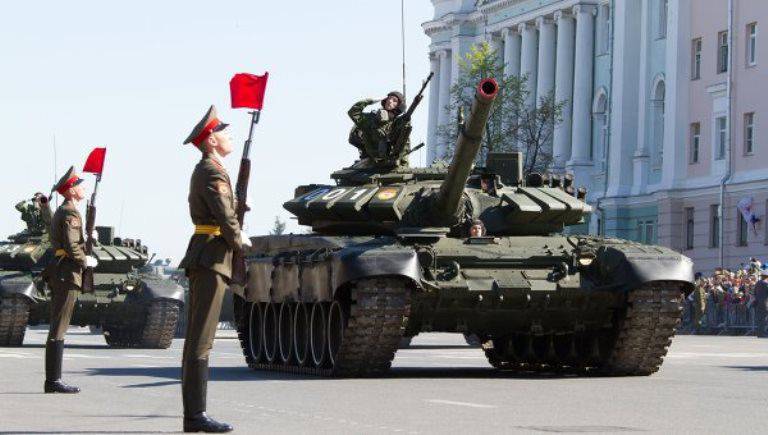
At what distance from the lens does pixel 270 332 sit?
2523 centimetres

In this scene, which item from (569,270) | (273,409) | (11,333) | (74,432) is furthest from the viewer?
(11,333)

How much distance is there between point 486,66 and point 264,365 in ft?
129

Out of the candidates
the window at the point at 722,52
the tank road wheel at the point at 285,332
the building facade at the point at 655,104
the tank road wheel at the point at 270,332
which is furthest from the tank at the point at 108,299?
the window at the point at 722,52

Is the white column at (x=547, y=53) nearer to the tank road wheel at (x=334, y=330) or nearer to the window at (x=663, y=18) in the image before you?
the window at (x=663, y=18)

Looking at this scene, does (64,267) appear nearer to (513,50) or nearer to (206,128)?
(206,128)

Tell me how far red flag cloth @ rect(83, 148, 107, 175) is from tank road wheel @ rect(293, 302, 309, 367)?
355 centimetres

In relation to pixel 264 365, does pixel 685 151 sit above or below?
above

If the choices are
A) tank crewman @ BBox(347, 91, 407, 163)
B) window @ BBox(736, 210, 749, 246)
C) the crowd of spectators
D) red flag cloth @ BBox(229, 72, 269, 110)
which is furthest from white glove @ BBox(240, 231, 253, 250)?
window @ BBox(736, 210, 749, 246)

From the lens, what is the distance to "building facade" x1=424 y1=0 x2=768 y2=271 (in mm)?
63562

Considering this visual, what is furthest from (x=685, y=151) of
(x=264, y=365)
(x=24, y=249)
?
(x=264, y=365)

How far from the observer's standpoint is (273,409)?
1638 centimetres

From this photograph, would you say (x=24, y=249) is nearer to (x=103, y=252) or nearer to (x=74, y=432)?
(x=103, y=252)

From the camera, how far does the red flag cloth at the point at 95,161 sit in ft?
68.7

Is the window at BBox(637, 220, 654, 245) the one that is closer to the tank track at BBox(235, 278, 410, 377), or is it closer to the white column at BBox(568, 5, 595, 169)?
the white column at BBox(568, 5, 595, 169)
